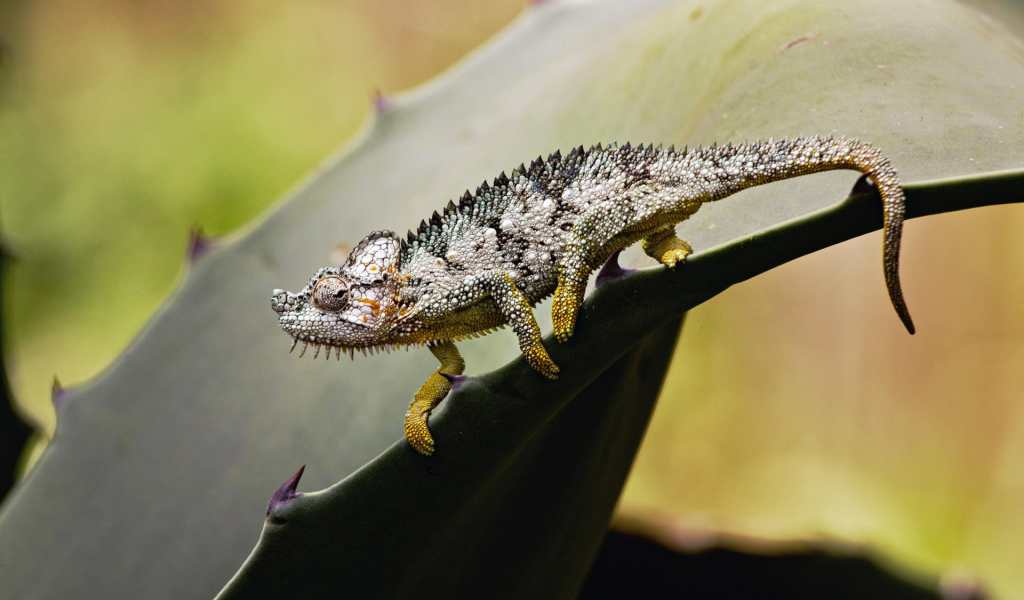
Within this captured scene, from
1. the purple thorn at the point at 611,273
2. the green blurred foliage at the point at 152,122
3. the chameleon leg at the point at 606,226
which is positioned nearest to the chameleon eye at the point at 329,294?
the chameleon leg at the point at 606,226

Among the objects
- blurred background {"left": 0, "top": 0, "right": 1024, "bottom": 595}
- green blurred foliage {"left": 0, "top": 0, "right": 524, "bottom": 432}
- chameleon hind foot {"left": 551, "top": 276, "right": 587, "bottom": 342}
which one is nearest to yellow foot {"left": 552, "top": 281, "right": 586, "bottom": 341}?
chameleon hind foot {"left": 551, "top": 276, "right": 587, "bottom": 342}

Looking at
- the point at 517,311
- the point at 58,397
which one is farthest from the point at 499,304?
the point at 58,397

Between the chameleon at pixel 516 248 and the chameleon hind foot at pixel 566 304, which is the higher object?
the chameleon at pixel 516 248

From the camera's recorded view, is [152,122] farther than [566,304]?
Yes

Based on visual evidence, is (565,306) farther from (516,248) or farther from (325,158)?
(325,158)

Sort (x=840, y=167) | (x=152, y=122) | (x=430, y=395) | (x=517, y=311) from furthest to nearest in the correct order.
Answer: (x=152, y=122), (x=430, y=395), (x=517, y=311), (x=840, y=167)

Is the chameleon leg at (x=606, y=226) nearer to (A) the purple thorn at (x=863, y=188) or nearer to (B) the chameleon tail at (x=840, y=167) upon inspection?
(B) the chameleon tail at (x=840, y=167)

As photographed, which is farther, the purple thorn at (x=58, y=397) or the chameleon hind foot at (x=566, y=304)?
the purple thorn at (x=58, y=397)
